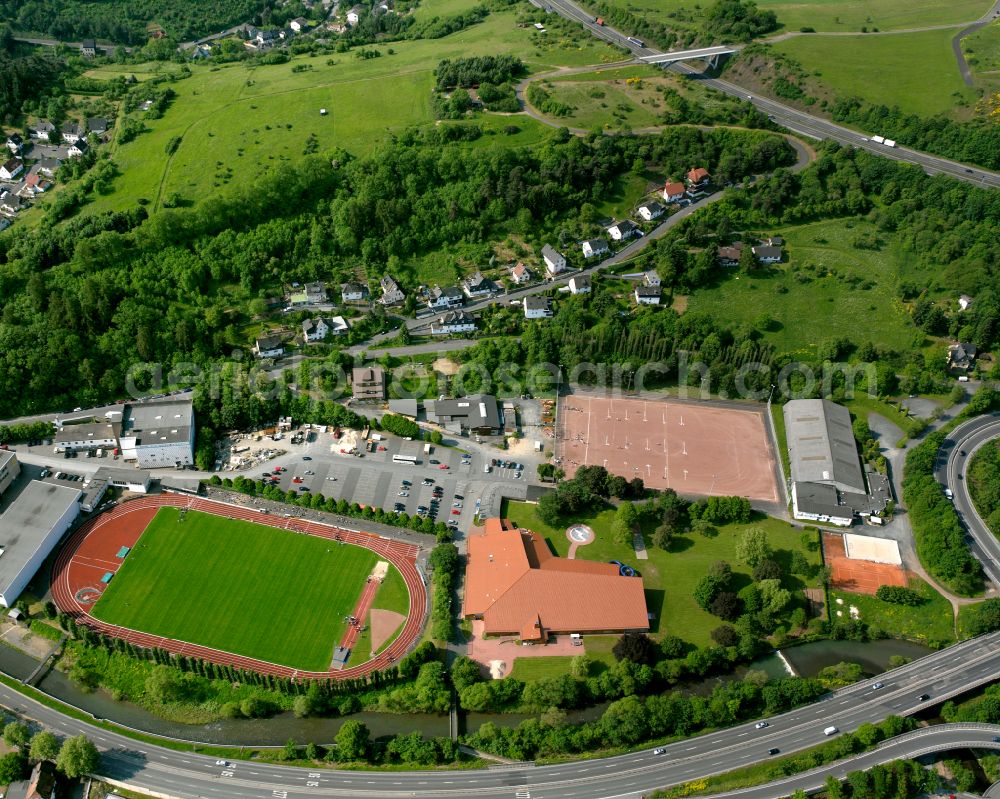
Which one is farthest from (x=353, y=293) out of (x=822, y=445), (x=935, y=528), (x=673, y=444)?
(x=935, y=528)

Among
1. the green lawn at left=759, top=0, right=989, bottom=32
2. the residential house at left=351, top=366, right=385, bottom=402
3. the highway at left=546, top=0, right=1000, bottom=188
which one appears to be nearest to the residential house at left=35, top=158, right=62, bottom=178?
the residential house at left=351, top=366, right=385, bottom=402

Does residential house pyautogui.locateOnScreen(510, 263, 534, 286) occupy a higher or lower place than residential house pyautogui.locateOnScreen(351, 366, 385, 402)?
higher

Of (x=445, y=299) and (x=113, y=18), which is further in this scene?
(x=113, y=18)

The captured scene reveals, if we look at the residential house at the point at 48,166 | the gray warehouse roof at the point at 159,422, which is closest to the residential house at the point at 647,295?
the gray warehouse roof at the point at 159,422

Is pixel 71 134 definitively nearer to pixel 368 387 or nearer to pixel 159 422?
pixel 159 422

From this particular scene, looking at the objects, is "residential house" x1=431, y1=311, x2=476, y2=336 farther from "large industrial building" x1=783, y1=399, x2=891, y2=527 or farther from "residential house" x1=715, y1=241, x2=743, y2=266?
"large industrial building" x1=783, y1=399, x2=891, y2=527

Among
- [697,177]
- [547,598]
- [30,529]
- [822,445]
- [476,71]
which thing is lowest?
[547,598]
